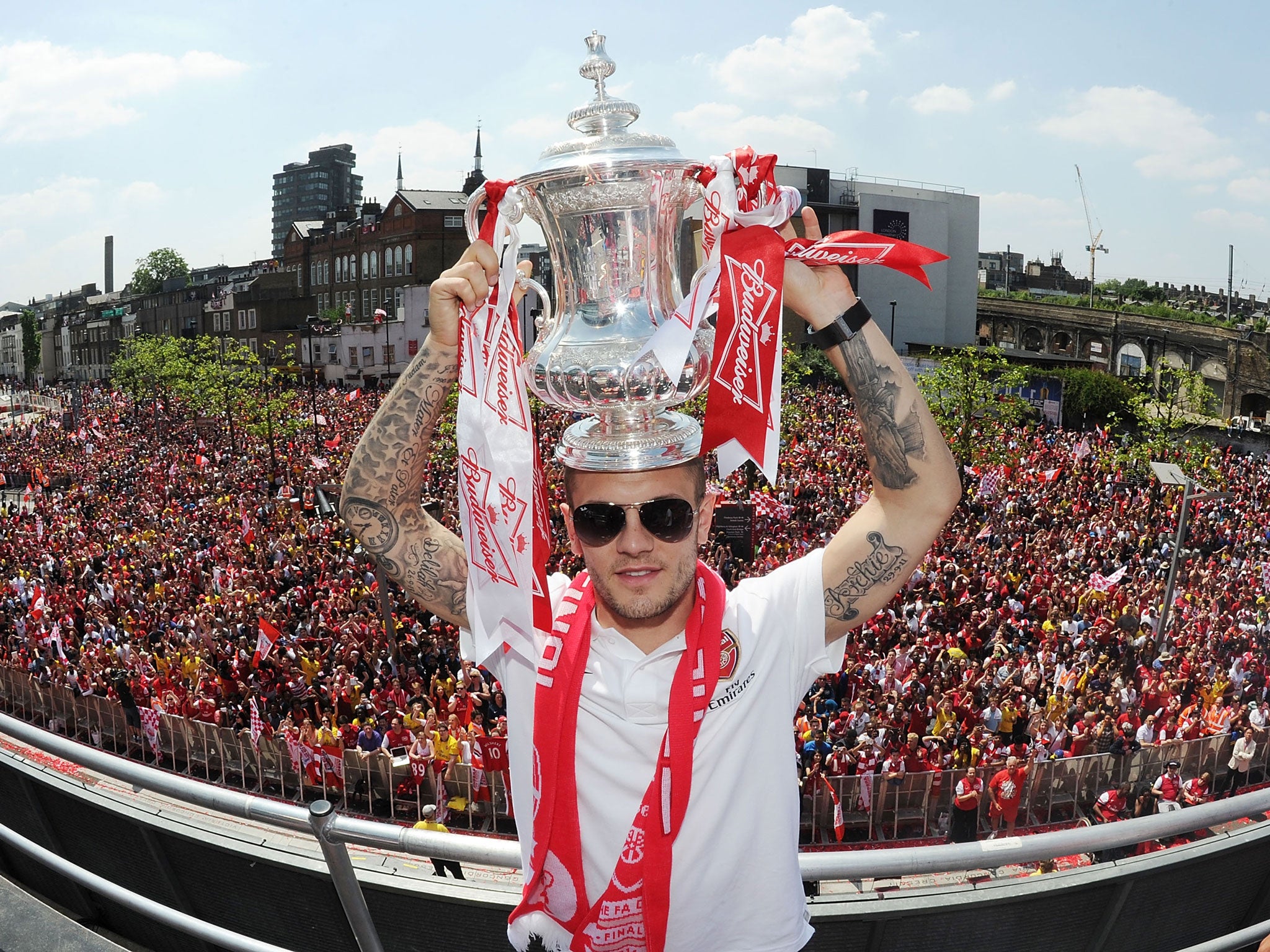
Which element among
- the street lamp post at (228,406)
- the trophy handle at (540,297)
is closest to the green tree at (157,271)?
the street lamp post at (228,406)

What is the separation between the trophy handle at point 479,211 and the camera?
2.33m

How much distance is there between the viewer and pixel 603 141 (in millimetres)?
2256

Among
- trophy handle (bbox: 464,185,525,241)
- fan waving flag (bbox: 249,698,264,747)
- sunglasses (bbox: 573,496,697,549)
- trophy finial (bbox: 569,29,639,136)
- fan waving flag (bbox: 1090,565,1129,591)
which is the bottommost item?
fan waving flag (bbox: 249,698,264,747)

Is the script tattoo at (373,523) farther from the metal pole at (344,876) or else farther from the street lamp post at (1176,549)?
the street lamp post at (1176,549)

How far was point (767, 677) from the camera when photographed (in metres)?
2.26

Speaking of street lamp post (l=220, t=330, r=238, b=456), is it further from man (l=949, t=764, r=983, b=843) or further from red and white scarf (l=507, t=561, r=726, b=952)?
red and white scarf (l=507, t=561, r=726, b=952)

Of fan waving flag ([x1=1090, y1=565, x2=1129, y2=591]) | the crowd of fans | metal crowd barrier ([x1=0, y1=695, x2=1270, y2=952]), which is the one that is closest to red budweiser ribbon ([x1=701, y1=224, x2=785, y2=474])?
metal crowd barrier ([x1=0, y1=695, x2=1270, y2=952])

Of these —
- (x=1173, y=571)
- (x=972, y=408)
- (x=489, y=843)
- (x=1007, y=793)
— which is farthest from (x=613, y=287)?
(x=972, y=408)

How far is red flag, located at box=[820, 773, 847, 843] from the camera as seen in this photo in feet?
30.2

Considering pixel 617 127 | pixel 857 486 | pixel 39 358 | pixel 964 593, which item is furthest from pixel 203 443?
pixel 39 358

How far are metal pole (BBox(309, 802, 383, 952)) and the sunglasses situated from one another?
781mm

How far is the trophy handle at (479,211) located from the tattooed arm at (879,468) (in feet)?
2.17

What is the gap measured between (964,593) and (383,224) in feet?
196

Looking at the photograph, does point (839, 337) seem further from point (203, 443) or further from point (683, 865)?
point (203, 443)
